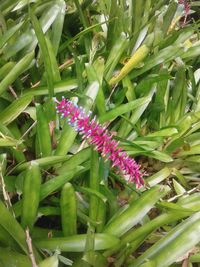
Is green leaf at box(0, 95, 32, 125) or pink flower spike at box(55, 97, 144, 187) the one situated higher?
pink flower spike at box(55, 97, 144, 187)

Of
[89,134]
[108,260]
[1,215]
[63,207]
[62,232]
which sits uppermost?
[89,134]

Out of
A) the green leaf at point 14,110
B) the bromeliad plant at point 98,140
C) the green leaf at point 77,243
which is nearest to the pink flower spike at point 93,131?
the bromeliad plant at point 98,140

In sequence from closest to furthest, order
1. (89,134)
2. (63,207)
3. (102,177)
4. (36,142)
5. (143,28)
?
(89,134)
(63,207)
(102,177)
(36,142)
(143,28)

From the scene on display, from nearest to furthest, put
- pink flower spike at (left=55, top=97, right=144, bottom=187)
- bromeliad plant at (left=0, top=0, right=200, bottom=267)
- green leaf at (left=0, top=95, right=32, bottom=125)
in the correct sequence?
pink flower spike at (left=55, top=97, right=144, bottom=187) → bromeliad plant at (left=0, top=0, right=200, bottom=267) → green leaf at (left=0, top=95, right=32, bottom=125)

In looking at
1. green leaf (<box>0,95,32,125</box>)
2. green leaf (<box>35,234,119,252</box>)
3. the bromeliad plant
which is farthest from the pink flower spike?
green leaf (<box>0,95,32,125</box>)

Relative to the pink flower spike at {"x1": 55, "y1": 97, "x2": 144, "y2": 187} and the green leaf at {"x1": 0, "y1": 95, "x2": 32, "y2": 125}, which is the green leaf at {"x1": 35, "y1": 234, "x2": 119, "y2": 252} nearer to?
the pink flower spike at {"x1": 55, "y1": 97, "x2": 144, "y2": 187}

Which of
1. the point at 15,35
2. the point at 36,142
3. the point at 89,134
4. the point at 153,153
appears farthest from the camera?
the point at 15,35

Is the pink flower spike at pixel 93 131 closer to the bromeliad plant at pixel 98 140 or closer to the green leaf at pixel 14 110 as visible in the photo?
the bromeliad plant at pixel 98 140

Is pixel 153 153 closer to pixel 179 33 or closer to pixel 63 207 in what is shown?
pixel 63 207

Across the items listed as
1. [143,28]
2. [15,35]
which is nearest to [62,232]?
[15,35]
